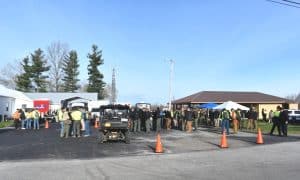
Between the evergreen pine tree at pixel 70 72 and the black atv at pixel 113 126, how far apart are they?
3684 inches

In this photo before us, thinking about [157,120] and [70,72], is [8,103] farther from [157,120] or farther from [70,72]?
[70,72]

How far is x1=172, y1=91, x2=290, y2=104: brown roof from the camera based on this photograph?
75500 millimetres

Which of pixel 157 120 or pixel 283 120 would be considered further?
pixel 157 120

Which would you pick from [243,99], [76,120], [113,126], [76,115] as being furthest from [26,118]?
[243,99]

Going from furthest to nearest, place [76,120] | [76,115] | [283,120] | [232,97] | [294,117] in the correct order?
[232,97] < [294,117] < [283,120] < [76,120] < [76,115]

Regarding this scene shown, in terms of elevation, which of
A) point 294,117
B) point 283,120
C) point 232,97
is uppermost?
point 232,97

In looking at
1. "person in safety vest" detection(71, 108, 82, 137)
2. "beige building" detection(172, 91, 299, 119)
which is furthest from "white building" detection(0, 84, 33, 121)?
"person in safety vest" detection(71, 108, 82, 137)

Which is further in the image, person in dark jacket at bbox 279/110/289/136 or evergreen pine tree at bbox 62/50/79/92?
evergreen pine tree at bbox 62/50/79/92

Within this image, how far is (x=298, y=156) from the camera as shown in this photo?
1777cm

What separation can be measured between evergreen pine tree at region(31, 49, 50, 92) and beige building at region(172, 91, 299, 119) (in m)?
44.4

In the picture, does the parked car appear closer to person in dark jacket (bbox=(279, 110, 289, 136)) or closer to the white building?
person in dark jacket (bbox=(279, 110, 289, 136))

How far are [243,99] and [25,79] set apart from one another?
55.5 meters

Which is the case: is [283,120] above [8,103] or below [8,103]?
below

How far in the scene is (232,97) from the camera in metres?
77.8
